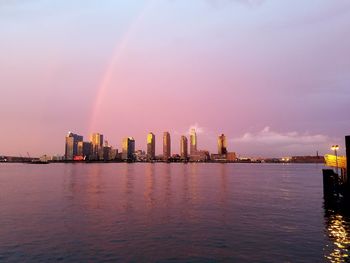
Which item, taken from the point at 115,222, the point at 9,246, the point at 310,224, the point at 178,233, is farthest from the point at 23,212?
the point at 310,224

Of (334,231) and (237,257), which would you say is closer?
(237,257)

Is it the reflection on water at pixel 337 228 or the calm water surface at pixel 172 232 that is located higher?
the calm water surface at pixel 172 232

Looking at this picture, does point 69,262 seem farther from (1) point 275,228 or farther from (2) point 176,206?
(2) point 176,206

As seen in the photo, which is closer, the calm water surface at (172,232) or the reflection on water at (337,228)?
the calm water surface at (172,232)

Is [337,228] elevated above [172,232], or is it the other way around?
[172,232]

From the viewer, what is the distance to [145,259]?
24938 millimetres

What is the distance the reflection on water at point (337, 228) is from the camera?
2646cm

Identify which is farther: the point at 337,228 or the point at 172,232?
the point at 337,228

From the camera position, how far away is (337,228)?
3662cm

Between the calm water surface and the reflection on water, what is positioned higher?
the calm water surface

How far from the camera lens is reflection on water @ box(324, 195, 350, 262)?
2646cm

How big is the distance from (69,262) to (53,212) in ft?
78.5

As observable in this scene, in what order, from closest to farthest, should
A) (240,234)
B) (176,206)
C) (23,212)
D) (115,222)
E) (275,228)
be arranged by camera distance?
1. (240,234)
2. (275,228)
3. (115,222)
4. (23,212)
5. (176,206)

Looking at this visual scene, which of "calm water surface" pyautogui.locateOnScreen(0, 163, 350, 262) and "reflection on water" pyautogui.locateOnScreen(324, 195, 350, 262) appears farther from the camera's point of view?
"reflection on water" pyautogui.locateOnScreen(324, 195, 350, 262)
